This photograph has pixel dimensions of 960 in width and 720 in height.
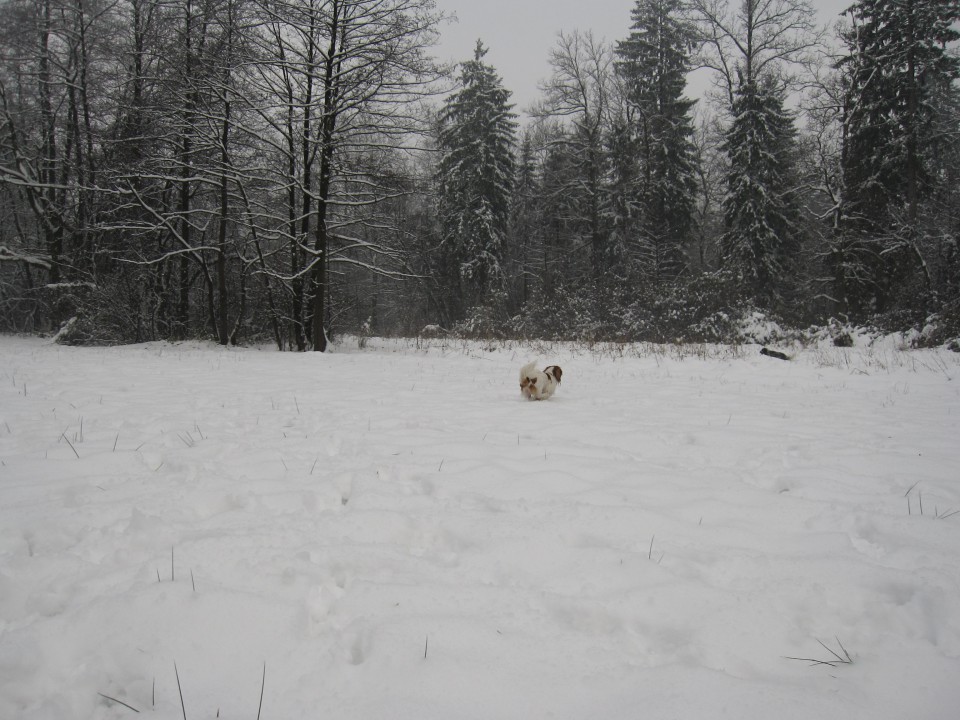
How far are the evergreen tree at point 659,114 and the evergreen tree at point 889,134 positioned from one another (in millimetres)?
6604

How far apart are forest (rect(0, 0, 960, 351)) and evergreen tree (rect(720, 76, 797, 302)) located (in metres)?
0.11

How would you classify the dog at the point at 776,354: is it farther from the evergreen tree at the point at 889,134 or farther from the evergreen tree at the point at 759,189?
the evergreen tree at the point at 759,189

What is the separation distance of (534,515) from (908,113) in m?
20.8

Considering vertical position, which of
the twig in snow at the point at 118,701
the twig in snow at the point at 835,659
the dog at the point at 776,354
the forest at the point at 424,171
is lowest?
the twig in snow at the point at 118,701

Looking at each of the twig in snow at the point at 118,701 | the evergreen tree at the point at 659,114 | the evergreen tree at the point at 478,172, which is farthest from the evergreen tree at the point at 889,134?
the twig in snow at the point at 118,701

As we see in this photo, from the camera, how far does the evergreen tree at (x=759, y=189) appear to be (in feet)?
61.5

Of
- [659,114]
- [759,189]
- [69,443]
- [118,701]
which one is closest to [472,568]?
[118,701]

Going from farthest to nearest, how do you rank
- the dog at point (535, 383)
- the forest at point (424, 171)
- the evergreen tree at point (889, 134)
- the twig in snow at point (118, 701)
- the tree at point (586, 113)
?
the tree at point (586, 113), the evergreen tree at point (889, 134), the forest at point (424, 171), the dog at point (535, 383), the twig in snow at point (118, 701)

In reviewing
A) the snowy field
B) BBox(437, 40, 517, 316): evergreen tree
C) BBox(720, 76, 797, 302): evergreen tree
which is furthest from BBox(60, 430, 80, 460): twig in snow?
BBox(720, 76, 797, 302): evergreen tree

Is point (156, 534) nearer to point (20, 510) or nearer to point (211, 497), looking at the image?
point (211, 497)

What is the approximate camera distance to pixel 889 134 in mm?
15984

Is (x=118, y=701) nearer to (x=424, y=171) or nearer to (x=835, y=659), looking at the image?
(x=835, y=659)

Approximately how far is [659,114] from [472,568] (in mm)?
24596

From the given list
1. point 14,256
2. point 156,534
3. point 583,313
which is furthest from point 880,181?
point 14,256
